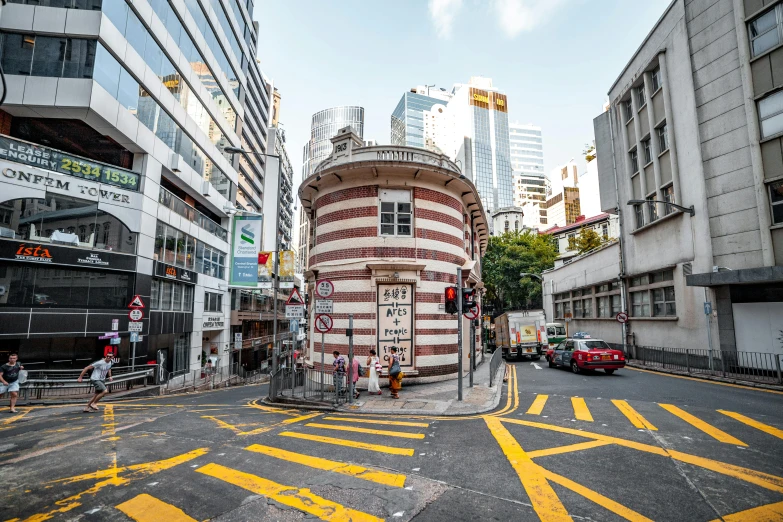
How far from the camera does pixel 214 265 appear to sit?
33531 mm

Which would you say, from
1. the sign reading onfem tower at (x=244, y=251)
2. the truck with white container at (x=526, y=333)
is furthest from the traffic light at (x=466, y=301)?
the sign reading onfem tower at (x=244, y=251)

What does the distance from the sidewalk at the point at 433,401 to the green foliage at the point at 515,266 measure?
3263cm

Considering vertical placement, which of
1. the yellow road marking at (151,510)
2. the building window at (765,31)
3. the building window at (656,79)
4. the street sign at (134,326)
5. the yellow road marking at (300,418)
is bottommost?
the yellow road marking at (300,418)

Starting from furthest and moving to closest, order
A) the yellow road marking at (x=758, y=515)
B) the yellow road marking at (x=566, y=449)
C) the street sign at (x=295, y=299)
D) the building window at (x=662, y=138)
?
the building window at (x=662, y=138)
the street sign at (x=295, y=299)
the yellow road marking at (x=566, y=449)
the yellow road marking at (x=758, y=515)

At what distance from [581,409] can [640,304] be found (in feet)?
61.5

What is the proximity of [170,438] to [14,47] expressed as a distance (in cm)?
2212

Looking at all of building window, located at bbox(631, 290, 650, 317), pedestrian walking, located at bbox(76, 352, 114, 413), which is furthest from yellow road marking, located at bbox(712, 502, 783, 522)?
building window, located at bbox(631, 290, 650, 317)

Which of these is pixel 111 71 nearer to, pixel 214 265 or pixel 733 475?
pixel 214 265

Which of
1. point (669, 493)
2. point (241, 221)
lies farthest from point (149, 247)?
point (669, 493)

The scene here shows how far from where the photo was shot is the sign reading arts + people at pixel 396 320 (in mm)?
15125

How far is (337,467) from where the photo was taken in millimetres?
6160

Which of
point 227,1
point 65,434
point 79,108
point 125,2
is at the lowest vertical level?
point 65,434

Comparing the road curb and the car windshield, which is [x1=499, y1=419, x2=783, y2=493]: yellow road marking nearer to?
the road curb

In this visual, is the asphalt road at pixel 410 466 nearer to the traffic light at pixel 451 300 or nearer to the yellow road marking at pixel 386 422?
the yellow road marking at pixel 386 422
